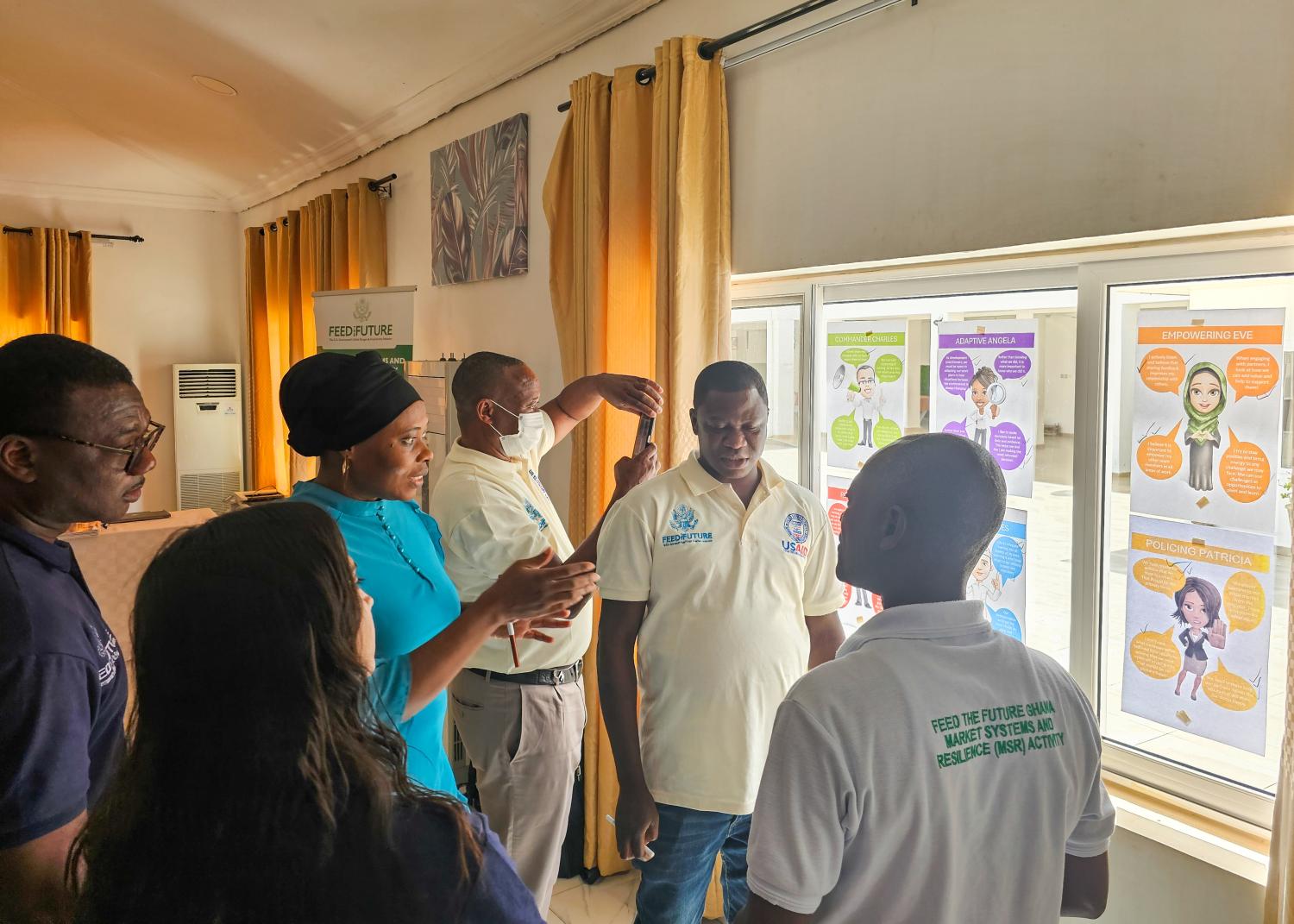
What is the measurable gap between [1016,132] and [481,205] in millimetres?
2372

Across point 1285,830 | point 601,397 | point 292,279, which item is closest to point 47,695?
point 601,397

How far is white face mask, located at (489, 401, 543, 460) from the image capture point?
2.19 metres

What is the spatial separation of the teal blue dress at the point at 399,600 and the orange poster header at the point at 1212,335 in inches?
57.9

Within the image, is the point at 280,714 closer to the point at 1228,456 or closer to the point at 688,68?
the point at 1228,456

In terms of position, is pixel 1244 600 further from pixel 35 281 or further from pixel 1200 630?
pixel 35 281

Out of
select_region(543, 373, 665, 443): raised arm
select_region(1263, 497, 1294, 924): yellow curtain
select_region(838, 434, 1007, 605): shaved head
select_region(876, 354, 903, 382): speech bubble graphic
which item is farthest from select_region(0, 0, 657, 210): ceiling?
select_region(1263, 497, 1294, 924): yellow curtain

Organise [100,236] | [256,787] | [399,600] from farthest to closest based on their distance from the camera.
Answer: [100,236] → [399,600] → [256,787]

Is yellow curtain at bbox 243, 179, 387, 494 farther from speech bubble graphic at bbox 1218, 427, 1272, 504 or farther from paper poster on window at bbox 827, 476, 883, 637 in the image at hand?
speech bubble graphic at bbox 1218, 427, 1272, 504

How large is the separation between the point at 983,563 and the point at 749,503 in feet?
2.39

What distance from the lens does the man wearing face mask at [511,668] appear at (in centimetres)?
199

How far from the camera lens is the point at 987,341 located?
2088 mm

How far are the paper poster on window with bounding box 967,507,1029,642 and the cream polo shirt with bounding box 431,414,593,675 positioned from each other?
3.21 feet

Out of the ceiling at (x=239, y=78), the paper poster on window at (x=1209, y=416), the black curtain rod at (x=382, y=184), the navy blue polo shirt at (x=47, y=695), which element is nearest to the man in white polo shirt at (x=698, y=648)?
the paper poster on window at (x=1209, y=416)

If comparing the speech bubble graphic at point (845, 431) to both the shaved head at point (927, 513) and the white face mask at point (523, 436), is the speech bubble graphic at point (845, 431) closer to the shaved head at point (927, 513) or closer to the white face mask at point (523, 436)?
the white face mask at point (523, 436)
